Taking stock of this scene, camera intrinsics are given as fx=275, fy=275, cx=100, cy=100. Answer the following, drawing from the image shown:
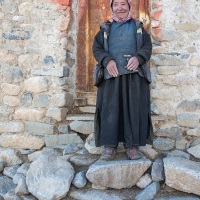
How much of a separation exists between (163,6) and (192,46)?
511 mm

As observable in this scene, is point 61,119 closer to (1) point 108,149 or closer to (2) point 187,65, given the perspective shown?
(1) point 108,149

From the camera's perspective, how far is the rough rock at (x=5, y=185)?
2545mm

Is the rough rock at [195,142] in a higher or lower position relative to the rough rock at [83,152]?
higher

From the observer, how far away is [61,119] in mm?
2992

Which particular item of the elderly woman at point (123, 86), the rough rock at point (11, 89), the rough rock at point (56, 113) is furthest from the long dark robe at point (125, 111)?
the rough rock at point (11, 89)

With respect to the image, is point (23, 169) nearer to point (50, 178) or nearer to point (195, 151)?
point (50, 178)

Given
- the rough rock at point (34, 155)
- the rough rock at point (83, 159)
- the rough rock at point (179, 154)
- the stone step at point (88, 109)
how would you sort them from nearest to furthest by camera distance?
the rough rock at point (83, 159) < the rough rock at point (179, 154) < the rough rock at point (34, 155) < the stone step at point (88, 109)

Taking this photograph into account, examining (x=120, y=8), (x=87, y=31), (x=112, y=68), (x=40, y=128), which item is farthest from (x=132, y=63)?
(x=40, y=128)

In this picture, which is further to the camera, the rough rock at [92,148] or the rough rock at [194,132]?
the rough rock at [194,132]

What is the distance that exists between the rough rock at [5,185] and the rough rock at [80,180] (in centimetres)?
69

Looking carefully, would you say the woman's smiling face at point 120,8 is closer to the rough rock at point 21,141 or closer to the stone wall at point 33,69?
the stone wall at point 33,69

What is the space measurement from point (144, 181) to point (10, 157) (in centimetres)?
153

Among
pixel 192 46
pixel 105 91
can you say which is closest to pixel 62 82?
pixel 105 91

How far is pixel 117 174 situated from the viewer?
226 cm
